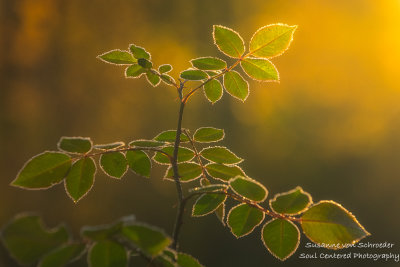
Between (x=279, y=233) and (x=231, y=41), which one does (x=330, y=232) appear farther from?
(x=231, y=41)

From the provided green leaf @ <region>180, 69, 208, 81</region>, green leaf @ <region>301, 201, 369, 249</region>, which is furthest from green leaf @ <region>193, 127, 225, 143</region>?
green leaf @ <region>301, 201, 369, 249</region>

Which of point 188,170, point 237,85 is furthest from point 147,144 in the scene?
point 237,85

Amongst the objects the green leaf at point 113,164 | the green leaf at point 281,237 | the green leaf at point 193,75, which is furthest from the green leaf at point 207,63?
the green leaf at point 281,237

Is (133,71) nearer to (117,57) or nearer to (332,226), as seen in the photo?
(117,57)

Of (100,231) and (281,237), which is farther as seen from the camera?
(281,237)

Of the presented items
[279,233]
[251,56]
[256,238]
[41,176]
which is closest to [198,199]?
[279,233]
